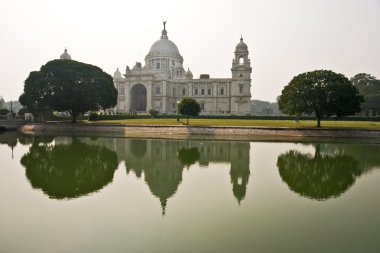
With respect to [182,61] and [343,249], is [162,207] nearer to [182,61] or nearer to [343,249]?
[343,249]

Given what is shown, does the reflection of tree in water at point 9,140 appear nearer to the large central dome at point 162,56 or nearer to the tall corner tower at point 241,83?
the tall corner tower at point 241,83

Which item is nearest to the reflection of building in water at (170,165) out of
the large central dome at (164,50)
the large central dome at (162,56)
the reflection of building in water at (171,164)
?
the reflection of building in water at (171,164)

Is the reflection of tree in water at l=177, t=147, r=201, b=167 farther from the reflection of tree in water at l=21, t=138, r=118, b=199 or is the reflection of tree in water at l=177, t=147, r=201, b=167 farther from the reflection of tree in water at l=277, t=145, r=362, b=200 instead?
the reflection of tree in water at l=277, t=145, r=362, b=200

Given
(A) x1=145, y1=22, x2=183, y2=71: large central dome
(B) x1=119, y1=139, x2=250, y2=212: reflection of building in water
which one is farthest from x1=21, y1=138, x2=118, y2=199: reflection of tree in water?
(A) x1=145, y1=22, x2=183, y2=71: large central dome

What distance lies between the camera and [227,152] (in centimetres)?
2497

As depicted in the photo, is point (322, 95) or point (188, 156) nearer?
point (188, 156)

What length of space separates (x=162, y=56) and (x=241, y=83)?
25163 mm

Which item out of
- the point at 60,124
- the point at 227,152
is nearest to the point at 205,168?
the point at 227,152

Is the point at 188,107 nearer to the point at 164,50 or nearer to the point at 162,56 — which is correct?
the point at 162,56

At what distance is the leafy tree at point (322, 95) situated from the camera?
122ft

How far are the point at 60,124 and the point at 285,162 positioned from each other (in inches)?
1350

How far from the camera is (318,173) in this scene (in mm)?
16625

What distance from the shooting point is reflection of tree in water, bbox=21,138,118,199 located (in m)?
13.0

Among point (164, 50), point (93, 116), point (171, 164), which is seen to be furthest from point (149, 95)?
point (171, 164)
